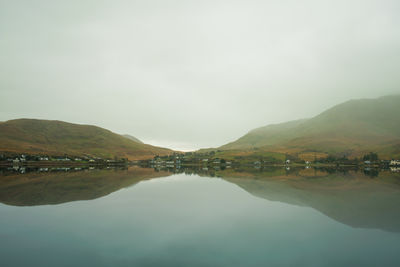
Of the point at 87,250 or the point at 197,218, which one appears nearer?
the point at 87,250

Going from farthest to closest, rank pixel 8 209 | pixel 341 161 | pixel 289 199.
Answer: pixel 341 161
pixel 289 199
pixel 8 209

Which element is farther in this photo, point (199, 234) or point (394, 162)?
point (394, 162)

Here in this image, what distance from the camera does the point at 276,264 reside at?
10.1 meters

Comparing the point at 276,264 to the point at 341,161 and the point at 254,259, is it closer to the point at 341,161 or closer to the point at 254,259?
the point at 254,259

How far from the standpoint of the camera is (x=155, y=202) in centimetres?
2430

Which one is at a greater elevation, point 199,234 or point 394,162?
point 199,234

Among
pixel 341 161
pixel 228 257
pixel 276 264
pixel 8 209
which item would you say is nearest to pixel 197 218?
pixel 228 257

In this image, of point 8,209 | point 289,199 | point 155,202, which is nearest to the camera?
point 8,209

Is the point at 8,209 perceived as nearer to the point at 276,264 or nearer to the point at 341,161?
the point at 276,264

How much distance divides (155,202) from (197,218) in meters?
7.77

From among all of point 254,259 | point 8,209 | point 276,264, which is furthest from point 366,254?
point 8,209

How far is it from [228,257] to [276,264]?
1.97m

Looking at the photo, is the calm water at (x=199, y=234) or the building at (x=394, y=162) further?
the building at (x=394, y=162)

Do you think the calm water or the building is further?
the building
